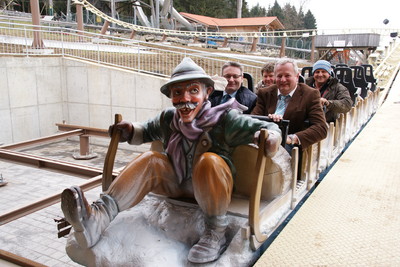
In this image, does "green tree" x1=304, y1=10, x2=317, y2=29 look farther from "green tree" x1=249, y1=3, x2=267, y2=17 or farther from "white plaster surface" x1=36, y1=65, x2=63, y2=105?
"white plaster surface" x1=36, y1=65, x2=63, y2=105

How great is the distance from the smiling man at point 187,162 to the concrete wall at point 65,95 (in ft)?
22.3

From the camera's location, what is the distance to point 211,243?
1.77 m

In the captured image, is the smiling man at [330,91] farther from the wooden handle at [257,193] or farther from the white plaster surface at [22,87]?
the white plaster surface at [22,87]

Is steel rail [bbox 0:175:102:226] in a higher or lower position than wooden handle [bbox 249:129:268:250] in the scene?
lower

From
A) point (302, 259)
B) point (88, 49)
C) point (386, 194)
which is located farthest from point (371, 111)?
point (88, 49)

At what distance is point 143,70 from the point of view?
9625 mm

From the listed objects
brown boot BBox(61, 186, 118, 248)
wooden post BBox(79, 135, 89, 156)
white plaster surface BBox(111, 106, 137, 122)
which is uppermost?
brown boot BBox(61, 186, 118, 248)

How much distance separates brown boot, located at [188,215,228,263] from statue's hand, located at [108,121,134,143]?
0.76m

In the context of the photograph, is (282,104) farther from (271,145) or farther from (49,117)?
(49,117)

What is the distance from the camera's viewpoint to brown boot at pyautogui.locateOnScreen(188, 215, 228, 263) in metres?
1.72

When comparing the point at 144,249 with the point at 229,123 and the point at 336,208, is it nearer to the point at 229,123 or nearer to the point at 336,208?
the point at 229,123

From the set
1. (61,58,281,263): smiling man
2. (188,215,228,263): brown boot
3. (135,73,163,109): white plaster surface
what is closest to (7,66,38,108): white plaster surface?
(135,73,163,109): white plaster surface

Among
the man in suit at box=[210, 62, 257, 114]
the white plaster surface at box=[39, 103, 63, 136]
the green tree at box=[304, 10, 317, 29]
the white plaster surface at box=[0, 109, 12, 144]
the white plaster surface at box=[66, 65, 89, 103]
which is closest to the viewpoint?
the man in suit at box=[210, 62, 257, 114]

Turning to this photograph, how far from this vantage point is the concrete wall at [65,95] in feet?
29.1
